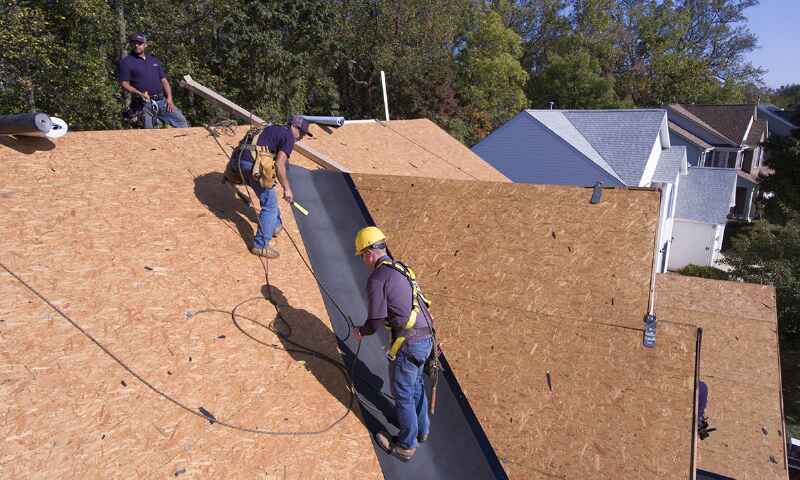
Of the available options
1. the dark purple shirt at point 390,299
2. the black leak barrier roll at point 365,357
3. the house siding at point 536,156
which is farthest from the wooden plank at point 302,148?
the house siding at point 536,156

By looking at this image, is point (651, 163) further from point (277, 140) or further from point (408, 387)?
point (408, 387)

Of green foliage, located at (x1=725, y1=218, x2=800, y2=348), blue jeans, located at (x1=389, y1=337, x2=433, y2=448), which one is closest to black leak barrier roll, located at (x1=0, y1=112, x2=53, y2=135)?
blue jeans, located at (x1=389, y1=337, x2=433, y2=448)

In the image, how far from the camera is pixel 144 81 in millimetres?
7887

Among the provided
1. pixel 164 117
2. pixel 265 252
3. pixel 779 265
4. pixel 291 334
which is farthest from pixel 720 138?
pixel 291 334

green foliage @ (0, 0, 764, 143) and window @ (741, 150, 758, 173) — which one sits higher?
green foliage @ (0, 0, 764, 143)

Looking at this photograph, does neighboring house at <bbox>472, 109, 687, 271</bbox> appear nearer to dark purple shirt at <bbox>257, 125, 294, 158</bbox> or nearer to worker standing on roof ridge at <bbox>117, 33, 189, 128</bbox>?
worker standing on roof ridge at <bbox>117, 33, 189, 128</bbox>

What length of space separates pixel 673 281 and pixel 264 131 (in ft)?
25.0

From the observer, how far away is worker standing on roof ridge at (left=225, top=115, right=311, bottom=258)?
550 cm

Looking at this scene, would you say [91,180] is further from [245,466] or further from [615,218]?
[615,218]

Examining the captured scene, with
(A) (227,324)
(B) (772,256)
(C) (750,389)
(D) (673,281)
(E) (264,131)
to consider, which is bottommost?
(B) (772,256)

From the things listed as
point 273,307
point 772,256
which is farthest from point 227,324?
point 772,256

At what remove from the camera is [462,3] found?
34.8 m

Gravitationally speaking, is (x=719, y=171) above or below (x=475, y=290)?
below

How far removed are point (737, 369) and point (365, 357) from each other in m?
5.91
